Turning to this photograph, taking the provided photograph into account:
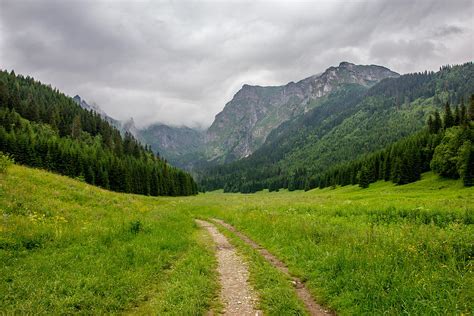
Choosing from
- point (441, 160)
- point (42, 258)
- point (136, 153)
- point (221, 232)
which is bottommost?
point (221, 232)

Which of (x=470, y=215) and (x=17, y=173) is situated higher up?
(x=17, y=173)

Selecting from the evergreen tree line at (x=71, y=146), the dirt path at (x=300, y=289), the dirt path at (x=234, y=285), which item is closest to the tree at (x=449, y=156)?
the dirt path at (x=300, y=289)

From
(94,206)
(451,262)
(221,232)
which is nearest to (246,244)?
(221,232)

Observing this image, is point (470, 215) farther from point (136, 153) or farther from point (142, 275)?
point (136, 153)

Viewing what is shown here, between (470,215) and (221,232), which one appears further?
(221,232)

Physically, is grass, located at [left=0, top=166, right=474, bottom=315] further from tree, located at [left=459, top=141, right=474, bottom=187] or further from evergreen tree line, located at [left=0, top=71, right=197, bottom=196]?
evergreen tree line, located at [left=0, top=71, right=197, bottom=196]

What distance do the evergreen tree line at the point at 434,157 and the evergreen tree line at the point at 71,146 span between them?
250 feet

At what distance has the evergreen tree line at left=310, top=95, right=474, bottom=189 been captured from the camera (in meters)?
63.2

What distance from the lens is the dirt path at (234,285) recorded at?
8867 mm

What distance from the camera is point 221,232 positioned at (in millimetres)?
24047

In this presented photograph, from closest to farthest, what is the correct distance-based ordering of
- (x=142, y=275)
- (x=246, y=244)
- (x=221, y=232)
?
1. (x=142, y=275)
2. (x=246, y=244)
3. (x=221, y=232)

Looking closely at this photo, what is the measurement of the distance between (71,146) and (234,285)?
10493 centimetres

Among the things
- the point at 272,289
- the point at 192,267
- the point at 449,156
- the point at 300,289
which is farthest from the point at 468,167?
the point at 192,267

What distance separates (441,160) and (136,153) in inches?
4938
